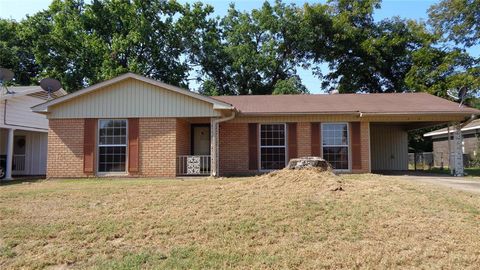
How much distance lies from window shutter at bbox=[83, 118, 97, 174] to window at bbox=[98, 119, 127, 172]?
0.23 meters

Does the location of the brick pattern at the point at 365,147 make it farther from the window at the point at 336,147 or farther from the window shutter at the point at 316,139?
the window shutter at the point at 316,139

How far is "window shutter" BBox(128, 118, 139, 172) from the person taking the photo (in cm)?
Result: 1504

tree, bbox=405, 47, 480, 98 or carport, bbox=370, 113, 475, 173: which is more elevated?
tree, bbox=405, 47, 480, 98

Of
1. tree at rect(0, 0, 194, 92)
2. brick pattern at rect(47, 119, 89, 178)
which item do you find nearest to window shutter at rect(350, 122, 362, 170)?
brick pattern at rect(47, 119, 89, 178)

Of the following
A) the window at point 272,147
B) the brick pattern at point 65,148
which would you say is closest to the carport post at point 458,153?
the window at point 272,147

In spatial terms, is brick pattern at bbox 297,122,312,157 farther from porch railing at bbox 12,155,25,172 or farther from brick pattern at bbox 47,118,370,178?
porch railing at bbox 12,155,25,172

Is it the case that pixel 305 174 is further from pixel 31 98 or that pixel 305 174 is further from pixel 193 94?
pixel 31 98

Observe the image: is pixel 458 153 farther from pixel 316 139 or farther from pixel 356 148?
pixel 316 139

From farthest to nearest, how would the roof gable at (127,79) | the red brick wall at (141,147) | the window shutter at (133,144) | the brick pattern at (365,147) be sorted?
the brick pattern at (365,147), the window shutter at (133,144), the red brick wall at (141,147), the roof gable at (127,79)

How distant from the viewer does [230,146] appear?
649 inches

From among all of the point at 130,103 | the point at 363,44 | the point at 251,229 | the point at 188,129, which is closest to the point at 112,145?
the point at 130,103

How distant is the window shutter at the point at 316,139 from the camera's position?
632 inches

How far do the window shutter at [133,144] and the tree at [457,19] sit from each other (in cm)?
2331

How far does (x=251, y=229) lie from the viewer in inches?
249
